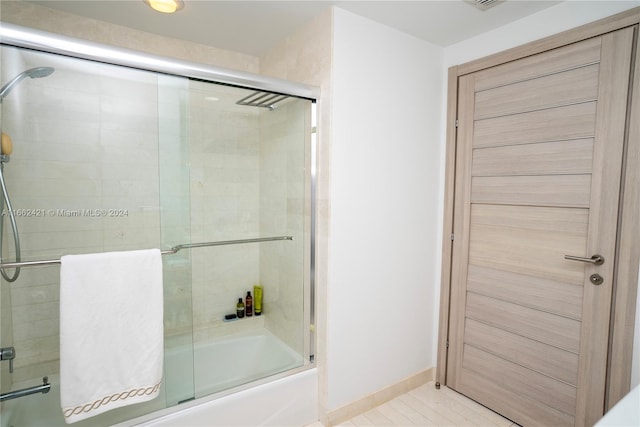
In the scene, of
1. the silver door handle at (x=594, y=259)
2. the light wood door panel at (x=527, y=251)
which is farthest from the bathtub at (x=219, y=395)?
the silver door handle at (x=594, y=259)

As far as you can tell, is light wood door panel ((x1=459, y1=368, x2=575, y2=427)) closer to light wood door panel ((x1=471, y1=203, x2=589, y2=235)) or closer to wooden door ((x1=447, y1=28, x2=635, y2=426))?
wooden door ((x1=447, y1=28, x2=635, y2=426))

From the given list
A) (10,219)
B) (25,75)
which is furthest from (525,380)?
(25,75)

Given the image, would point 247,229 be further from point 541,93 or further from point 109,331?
point 541,93

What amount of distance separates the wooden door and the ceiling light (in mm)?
1669

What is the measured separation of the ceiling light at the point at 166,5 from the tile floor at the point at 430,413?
2.34 metres

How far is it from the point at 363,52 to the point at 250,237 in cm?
132

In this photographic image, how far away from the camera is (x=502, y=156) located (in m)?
1.92

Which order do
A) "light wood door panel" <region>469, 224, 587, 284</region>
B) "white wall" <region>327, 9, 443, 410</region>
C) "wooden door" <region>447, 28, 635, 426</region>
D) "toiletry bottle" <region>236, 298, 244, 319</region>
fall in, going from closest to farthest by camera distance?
"wooden door" <region>447, 28, 635, 426</region>, "light wood door panel" <region>469, 224, 587, 284</region>, "white wall" <region>327, 9, 443, 410</region>, "toiletry bottle" <region>236, 298, 244, 319</region>

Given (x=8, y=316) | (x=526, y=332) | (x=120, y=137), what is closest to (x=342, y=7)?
(x=120, y=137)

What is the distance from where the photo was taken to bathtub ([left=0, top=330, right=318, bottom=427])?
57.4 inches

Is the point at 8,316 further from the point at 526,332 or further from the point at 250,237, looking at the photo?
the point at 526,332

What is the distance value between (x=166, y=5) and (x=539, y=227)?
2.24 metres

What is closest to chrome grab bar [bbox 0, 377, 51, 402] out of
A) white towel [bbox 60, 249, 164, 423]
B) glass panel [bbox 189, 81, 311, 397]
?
white towel [bbox 60, 249, 164, 423]

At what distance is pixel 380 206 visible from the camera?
1999 mm
